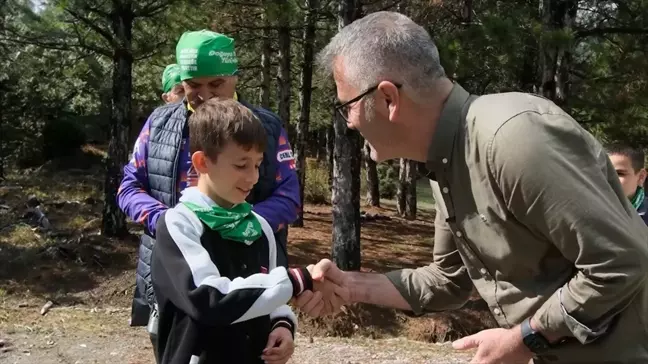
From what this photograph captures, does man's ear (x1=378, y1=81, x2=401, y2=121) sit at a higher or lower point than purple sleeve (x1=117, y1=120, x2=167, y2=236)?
higher

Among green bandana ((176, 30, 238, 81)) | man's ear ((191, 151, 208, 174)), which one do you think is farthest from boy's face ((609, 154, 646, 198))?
man's ear ((191, 151, 208, 174))

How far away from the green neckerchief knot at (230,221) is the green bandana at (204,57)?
2.78 feet

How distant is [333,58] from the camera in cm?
220

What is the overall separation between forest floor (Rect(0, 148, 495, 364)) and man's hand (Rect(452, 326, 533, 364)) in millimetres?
3269

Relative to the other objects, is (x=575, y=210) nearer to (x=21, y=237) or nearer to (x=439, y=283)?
(x=439, y=283)

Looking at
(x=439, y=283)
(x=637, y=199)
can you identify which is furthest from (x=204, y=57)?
(x=637, y=199)

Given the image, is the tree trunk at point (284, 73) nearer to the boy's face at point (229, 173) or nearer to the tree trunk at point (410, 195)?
the tree trunk at point (410, 195)

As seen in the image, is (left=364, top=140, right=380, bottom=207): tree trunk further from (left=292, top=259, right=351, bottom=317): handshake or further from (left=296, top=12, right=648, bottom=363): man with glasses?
(left=296, top=12, right=648, bottom=363): man with glasses

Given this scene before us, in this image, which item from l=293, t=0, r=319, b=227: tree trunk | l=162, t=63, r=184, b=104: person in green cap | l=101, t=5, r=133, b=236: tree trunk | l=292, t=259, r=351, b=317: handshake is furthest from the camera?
l=293, t=0, r=319, b=227: tree trunk

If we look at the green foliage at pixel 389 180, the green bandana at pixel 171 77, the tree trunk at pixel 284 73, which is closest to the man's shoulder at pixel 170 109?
the green bandana at pixel 171 77

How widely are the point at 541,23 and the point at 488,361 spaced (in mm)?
7642

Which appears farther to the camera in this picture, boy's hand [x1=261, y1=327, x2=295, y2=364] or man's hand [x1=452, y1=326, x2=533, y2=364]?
boy's hand [x1=261, y1=327, x2=295, y2=364]

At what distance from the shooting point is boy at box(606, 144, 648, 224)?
4.29 meters

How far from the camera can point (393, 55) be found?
1979mm
